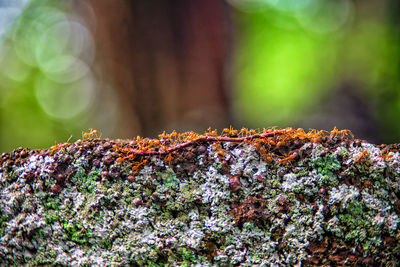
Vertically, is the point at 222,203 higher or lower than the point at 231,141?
lower

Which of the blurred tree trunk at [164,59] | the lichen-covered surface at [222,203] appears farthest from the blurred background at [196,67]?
the lichen-covered surface at [222,203]

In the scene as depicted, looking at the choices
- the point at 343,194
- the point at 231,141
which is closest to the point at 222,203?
the point at 231,141

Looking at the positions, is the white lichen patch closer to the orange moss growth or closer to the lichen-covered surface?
the lichen-covered surface

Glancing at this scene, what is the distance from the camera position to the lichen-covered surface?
65cm

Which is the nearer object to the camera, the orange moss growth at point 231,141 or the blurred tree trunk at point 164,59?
the orange moss growth at point 231,141

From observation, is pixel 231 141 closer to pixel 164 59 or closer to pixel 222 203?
pixel 222 203

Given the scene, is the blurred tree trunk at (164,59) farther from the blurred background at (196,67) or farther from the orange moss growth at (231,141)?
the orange moss growth at (231,141)

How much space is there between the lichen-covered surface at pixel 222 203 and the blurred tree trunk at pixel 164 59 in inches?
82.4

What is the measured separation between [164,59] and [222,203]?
2.39 metres

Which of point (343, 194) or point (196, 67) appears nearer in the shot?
point (343, 194)

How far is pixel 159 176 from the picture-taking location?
70cm

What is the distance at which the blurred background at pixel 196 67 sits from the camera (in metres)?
2.82

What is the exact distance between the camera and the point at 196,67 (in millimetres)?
2984

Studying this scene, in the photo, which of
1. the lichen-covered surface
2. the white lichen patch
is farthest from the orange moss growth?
the white lichen patch
